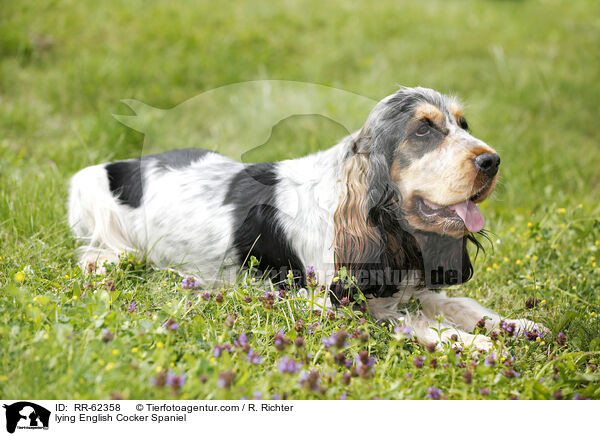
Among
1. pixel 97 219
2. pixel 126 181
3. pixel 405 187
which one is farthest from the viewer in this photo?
pixel 126 181

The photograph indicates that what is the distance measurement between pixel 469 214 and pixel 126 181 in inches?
101

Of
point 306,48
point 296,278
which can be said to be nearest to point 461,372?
point 296,278

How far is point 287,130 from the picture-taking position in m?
6.38

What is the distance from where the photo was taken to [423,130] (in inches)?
132

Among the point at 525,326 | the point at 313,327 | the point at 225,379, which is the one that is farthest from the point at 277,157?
the point at 225,379

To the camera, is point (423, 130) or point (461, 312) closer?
point (423, 130)

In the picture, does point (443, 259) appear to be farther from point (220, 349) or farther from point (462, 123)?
point (220, 349)

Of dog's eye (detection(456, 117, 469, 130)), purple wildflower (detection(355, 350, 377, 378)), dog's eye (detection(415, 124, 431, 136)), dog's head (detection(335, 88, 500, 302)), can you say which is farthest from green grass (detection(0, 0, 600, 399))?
dog's eye (detection(456, 117, 469, 130))

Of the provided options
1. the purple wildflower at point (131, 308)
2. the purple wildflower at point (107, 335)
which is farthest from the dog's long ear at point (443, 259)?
the purple wildflower at point (107, 335)

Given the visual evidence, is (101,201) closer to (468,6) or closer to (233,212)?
(233,212)

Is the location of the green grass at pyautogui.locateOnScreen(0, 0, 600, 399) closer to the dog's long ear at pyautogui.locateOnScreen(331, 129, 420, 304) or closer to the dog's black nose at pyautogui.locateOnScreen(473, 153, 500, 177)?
the dog's long ear at pyautogui.locateOnScreen(331, 129, 420, 304)

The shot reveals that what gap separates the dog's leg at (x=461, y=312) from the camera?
3590 millimetres

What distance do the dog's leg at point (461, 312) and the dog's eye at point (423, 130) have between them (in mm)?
1078
